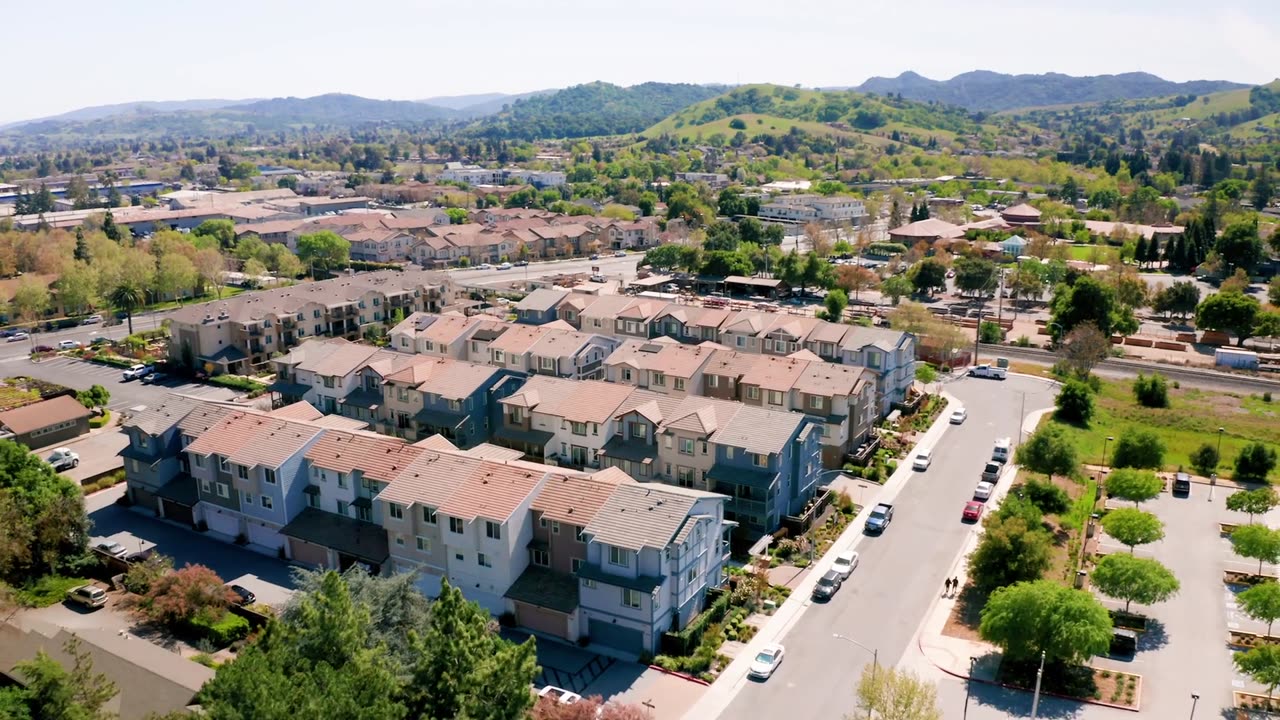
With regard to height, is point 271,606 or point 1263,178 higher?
point 1263,178

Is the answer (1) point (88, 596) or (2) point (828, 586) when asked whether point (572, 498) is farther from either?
(1) point (88, 596)

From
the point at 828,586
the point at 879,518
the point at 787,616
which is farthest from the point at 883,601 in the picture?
the point at 879,518

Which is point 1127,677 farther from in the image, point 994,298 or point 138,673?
point 994,298

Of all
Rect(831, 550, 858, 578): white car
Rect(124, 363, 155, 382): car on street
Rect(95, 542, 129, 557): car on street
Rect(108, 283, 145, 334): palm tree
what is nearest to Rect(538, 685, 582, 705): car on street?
Rect(831, 550, 858, 578): white car

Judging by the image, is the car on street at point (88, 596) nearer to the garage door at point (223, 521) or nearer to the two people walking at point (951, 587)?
the garage door at point (223, 521)

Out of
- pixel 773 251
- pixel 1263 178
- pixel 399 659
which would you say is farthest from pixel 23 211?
pixel 1263 178

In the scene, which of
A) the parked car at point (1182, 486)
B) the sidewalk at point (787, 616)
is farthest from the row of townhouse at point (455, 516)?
the parked car at point (1182, 486)

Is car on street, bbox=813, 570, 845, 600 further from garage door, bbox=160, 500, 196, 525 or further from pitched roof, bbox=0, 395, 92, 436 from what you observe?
pitched roof, bbox=0, 395, 92, 436
